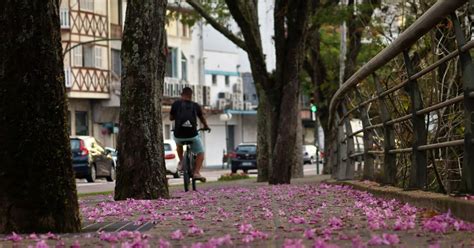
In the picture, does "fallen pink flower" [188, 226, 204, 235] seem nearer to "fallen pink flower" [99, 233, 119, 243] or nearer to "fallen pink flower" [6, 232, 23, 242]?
"fallen pink flower" [99, 233, 119, 243]

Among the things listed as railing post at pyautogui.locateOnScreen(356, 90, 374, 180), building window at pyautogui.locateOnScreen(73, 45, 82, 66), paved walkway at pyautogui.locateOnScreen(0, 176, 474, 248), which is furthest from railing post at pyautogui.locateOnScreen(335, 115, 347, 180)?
building window at pyautogui.locateOnScreen(73, 45, 82, 66)

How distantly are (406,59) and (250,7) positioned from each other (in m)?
17.2

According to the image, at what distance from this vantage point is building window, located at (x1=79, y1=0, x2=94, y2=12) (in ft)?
193

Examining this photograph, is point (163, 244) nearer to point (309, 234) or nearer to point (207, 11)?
point (309, 234)

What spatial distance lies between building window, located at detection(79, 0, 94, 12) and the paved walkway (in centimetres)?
4861

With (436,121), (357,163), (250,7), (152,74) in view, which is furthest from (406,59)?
(250,7)

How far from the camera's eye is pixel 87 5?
5938cm

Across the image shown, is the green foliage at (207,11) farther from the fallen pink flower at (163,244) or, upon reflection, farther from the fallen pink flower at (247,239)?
the fallen pink flower at (163,244)

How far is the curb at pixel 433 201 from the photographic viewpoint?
7016 millimetres

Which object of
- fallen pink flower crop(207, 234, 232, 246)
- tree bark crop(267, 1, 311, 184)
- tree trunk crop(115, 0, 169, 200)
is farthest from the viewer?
tree bark crop(267, 1, 311, 184)

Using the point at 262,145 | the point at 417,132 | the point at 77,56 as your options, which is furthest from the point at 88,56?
the point at 417,132

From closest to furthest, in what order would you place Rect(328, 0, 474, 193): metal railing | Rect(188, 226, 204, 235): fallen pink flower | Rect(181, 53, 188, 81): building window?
Rect(188, 226, 204, 235): fallen pink flower < Rect(328, 0, 474, 193): metal railing < Rect(181, 53, 188, 81): building window

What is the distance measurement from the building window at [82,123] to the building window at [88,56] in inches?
108

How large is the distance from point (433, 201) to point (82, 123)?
54.6 metres
